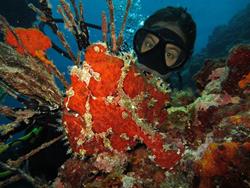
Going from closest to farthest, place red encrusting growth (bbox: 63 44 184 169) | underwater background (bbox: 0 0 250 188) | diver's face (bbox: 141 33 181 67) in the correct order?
underwater background (bbox: 0 0 250 188), red encrusting growth (bbox: 63 44 184 169), diver's face (bbox: 141 33 181 67)

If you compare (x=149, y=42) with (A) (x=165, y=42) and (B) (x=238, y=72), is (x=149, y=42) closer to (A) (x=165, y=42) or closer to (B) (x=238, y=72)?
(A) (x=165, y=42)

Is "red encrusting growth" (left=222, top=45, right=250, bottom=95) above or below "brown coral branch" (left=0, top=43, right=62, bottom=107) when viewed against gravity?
above

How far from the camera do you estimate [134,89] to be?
2129 mm

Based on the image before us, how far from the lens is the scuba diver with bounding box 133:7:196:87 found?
3.42 m

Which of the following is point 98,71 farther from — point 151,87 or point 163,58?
point 163,58

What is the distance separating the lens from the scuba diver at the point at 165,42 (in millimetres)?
3420

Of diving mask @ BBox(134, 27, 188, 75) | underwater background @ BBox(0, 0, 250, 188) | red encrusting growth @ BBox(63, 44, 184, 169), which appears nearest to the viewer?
underwater background @ BBox(0, 0, 250, 188)

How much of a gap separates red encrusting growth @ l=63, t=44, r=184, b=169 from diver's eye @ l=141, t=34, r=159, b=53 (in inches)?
59.9

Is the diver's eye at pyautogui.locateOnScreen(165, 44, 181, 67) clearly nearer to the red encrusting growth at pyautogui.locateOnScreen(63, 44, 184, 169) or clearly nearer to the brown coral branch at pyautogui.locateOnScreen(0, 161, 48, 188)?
the red encrusting growth at pyautogui.locateOnScreen(63, 44, 184, 169)

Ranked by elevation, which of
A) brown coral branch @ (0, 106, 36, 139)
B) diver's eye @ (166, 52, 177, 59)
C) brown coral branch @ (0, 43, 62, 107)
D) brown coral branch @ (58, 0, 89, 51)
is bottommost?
brown coral branch @ (0, 106, 36, 139)

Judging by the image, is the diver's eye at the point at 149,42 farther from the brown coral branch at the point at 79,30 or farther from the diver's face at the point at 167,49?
the brown coral branch at the point at 79,30

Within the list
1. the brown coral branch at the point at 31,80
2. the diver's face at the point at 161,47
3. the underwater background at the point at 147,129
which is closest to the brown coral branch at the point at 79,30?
the underwater background at the point at 147,129

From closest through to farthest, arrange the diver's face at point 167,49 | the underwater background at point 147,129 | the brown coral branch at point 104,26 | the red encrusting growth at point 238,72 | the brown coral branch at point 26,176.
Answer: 1. the underwater background at point 147,129
2. the brown coral branch at point 104,26
3. the red encrusting growth at point 238,72
4. the brown coral branch at point 26,176
5. the diver's face at point 167,49

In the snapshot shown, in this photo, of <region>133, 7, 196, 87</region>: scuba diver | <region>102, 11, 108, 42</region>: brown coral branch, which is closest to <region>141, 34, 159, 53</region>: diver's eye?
<region>133, 7, 196, 87</region>: scuba diver
